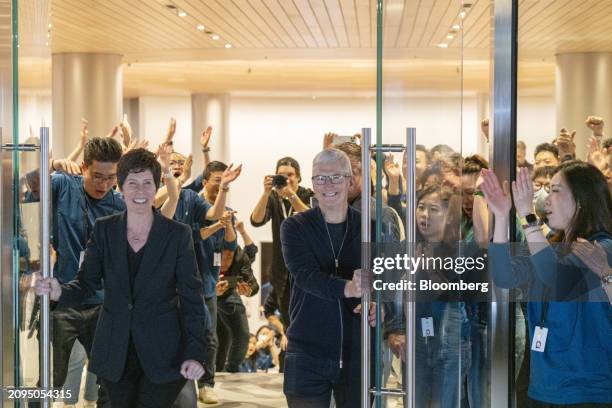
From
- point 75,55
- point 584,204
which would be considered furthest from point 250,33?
point 584,204

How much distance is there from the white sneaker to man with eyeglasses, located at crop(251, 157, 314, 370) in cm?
106

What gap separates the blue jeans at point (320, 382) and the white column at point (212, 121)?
47.2ft

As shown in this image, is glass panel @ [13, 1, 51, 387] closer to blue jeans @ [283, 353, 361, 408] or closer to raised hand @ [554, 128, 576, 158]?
blue jeans @ [283, 353, 361, 408]

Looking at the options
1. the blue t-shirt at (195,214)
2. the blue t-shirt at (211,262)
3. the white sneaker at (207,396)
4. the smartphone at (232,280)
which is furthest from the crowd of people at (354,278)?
the smartphone at (232,280)

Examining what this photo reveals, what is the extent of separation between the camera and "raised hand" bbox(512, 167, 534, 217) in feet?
11.0

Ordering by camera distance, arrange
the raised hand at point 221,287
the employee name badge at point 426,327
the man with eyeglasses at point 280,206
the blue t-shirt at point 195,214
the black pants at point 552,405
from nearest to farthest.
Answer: the black pants at point 552,405 < the employee name badge at point 426,327 < the blue t-shirt at point 195,214 < the raised hand at point 221,287 < the man with eyeglasses at point 280,206

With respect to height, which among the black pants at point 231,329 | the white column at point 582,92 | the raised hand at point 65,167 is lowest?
the black pants at point 231,329

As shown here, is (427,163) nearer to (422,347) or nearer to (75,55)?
(422,347)

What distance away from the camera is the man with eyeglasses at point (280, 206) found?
291 inches

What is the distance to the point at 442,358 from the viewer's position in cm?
346

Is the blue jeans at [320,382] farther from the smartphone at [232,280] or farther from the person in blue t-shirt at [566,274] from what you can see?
the smartphone at [232,280]

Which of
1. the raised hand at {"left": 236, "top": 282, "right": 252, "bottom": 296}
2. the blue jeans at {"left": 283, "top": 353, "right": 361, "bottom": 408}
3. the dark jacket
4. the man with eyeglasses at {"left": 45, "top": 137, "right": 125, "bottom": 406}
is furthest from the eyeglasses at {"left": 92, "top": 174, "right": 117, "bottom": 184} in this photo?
the raised hand at {"left": 236, "top": 282, "right": 252, "bottom": 296}

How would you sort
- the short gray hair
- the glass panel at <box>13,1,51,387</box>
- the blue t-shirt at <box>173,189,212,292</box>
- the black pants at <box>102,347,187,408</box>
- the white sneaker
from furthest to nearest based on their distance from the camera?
the white sneaker → the blue t-shirt at <box>173,189,212,292</box> → the short gray hair → the black pants at <box>102,347,187,408</box> → the glass panel at <box>13,1,51,387</box>

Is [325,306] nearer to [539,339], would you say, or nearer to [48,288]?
[539,339]
